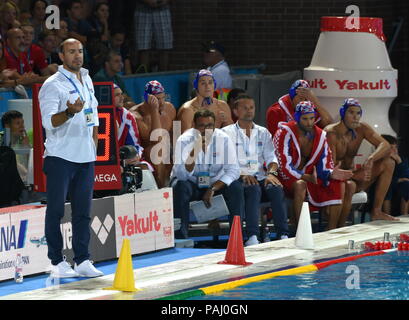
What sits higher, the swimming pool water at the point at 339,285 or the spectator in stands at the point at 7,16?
the spectator in stands at the point at 7,16

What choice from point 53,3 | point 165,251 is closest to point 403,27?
point 53,3

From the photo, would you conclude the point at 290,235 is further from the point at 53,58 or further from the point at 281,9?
the point at 281,9

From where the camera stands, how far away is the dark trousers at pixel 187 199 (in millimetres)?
11897

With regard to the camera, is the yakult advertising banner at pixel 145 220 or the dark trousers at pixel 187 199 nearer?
the yakult advertising banner at pixel 145 220

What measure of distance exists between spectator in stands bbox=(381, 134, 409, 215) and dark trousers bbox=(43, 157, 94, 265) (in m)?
5.03

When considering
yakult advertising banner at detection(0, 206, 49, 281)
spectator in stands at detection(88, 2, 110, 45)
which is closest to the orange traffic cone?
yakult advertising banner at detection(0, 206, 49, 281)

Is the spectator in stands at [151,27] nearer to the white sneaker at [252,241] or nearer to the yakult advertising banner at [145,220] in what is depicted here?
the white sneaker at [252,241]

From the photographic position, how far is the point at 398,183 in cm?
1380

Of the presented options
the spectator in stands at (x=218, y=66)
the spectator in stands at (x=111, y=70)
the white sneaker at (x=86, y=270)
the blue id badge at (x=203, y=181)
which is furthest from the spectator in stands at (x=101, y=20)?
the white sneaker at (x=86, y=270)

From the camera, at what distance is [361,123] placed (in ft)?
44.8

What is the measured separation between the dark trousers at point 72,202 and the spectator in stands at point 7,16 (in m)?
5.47

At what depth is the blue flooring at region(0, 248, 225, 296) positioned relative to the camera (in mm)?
9492

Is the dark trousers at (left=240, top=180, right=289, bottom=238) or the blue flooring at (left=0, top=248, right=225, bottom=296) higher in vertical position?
the dark trousers at (left=240, top=180, right=289, bottom=238)

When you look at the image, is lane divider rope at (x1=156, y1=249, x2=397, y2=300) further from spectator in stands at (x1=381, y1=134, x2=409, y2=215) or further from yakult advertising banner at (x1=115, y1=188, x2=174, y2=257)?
spectator in stands at (x1=381, y1=134, x2=409, y2=215)
